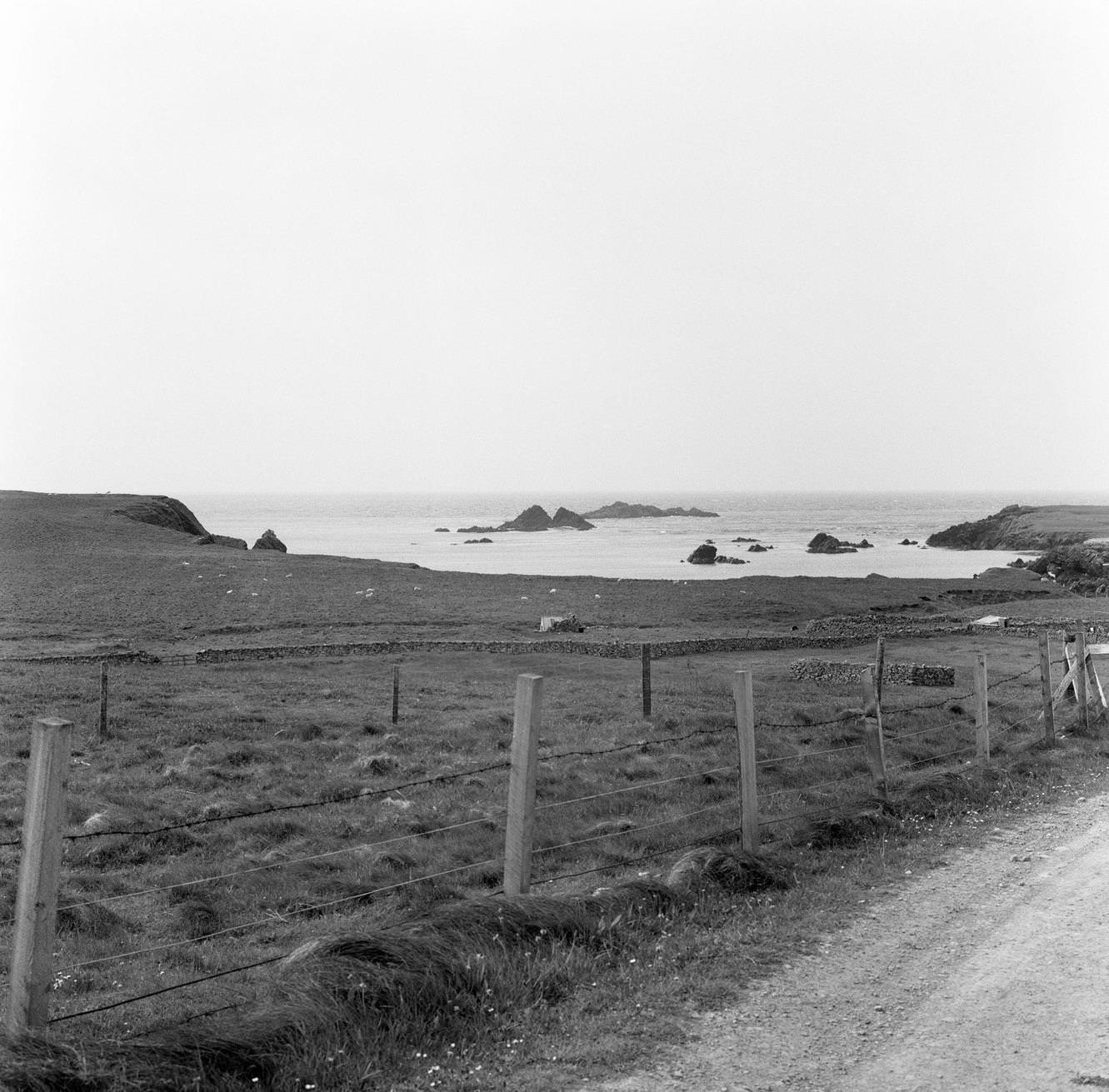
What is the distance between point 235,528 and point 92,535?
9826 cm

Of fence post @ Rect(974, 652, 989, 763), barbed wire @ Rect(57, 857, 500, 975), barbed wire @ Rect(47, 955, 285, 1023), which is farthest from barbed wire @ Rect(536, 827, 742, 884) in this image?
fence post @ Rect(974, 652, 989, 763)

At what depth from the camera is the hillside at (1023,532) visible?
118 m

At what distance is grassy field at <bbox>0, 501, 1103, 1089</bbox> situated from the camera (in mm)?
6309

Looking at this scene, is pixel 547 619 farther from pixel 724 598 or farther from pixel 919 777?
pixel 919 777

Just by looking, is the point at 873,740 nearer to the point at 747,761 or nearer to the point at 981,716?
the point at 747,761

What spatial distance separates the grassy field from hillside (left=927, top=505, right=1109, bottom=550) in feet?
316

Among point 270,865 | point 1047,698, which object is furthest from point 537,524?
point 270,865

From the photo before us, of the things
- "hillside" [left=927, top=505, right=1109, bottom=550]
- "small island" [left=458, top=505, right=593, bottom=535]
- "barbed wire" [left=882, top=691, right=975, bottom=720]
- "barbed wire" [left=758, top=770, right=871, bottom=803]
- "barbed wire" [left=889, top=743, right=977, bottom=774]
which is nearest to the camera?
"barbed wire" [left=758, top=770, right=871, bottom=803]

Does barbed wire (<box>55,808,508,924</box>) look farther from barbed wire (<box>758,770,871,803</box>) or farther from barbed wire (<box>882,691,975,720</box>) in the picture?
barbed wire (<box>882,691,975,720</box>)

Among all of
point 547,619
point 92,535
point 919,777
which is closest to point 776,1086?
point 919,777

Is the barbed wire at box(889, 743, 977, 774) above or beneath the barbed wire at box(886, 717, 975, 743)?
above

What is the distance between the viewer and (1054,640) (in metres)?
35.1

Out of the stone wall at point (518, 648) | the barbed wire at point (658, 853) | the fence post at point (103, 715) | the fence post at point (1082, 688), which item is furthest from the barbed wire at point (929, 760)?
the stone wall at point (518, 648)

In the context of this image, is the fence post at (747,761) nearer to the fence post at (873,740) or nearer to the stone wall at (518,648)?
the fence post at (873,740)
